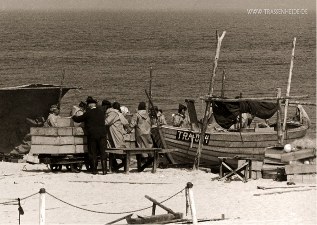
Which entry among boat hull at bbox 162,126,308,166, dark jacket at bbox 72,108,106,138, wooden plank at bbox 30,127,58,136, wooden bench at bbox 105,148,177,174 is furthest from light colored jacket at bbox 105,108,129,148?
boat hull at bbox 162,126,308,166

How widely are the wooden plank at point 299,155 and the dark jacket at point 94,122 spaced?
13.5ft

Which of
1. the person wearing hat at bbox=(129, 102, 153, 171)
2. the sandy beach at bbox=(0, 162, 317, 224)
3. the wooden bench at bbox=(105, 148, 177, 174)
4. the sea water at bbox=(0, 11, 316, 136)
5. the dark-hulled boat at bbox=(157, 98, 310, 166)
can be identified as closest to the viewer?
the sandy beach at bbox=(0, 162, 317, 224)

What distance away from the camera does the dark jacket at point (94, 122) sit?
21.6 m

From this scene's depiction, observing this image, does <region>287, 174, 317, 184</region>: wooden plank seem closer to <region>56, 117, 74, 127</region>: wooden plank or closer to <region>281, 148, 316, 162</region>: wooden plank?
<region>281, 148, 316, 162</region>: wooden plank

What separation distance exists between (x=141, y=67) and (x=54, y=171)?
47324 mm

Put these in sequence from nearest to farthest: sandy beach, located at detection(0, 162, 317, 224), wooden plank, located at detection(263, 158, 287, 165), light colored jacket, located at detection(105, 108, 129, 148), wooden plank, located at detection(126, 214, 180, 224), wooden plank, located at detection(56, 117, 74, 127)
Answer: wooden plank, located at detection(126, 214, 180, 224) < sandy beach, located at detection(0, 162, 317, 224) < wooden plank, located at detection(263, 158, 287, 165) < light colored jacket, located at detection(105, 108, 129, 148) < wooden plank, located at detection(56, 117, 74, 127)

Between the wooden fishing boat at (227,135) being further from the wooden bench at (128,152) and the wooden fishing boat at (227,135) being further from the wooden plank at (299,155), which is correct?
the wooden plank at (299,155)

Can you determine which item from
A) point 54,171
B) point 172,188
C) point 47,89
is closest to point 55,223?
point 172,188

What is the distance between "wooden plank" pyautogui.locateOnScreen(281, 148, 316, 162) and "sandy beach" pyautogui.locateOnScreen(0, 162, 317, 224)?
711 millimetres

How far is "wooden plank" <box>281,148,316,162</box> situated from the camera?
21.3 meters

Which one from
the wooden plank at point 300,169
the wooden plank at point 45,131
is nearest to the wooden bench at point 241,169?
the wooden plank at point 300,169

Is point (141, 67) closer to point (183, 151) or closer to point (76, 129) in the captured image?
point (183, 151)

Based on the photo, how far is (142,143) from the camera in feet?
76.0

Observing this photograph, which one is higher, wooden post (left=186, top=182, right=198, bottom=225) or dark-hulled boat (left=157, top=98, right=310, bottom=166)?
dark-hulled boat (left=157, top=98, right=310, bottom=166)
